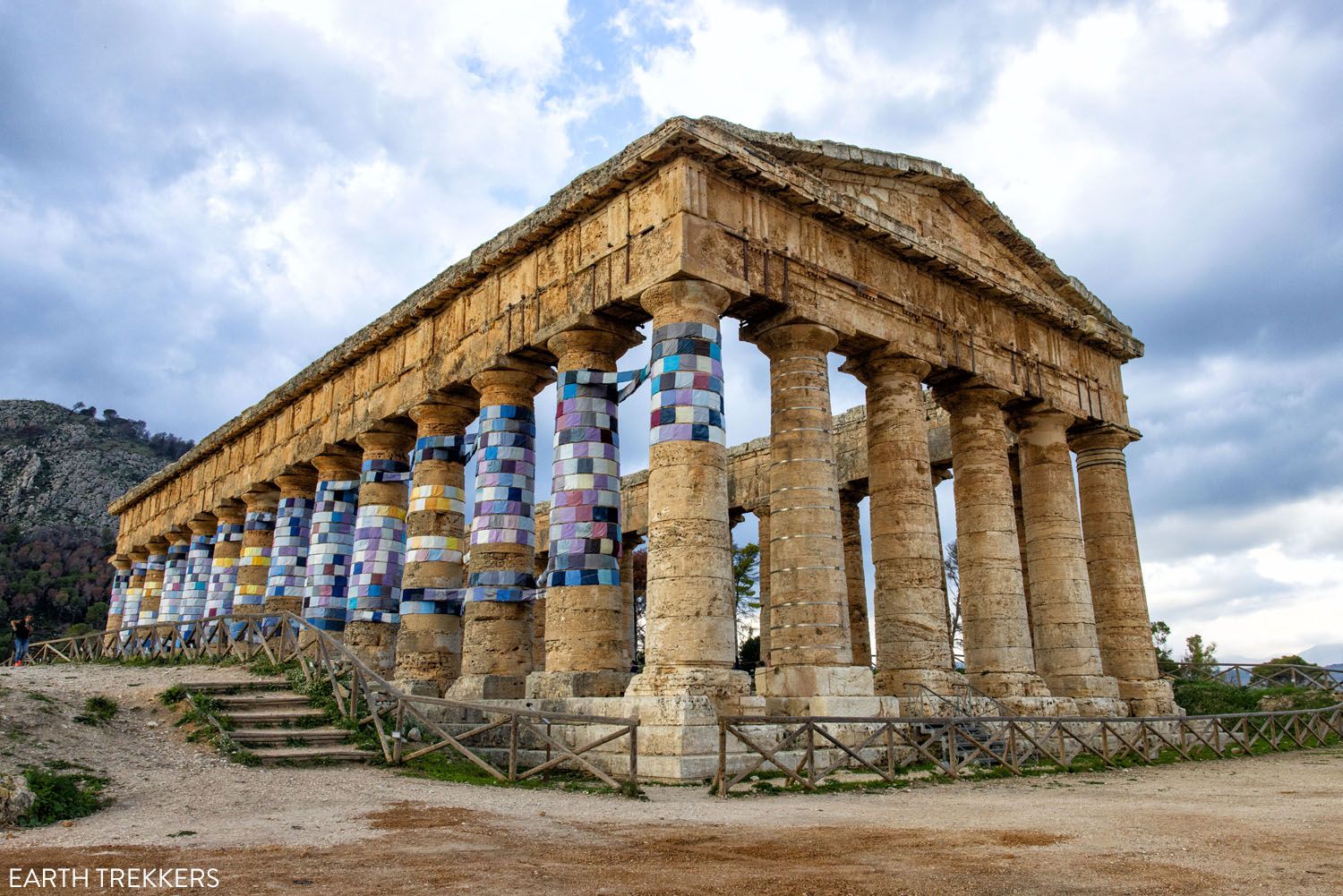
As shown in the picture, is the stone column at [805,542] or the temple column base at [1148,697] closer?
the stone column at [805,542]

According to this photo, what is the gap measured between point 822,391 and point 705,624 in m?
4.84

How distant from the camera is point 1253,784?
1311 centimetres

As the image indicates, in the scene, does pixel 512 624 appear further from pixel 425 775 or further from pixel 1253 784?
pixel 1253 784

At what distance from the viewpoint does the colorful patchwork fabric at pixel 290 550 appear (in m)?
26.7

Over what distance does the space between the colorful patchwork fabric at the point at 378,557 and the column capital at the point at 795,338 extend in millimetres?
10836

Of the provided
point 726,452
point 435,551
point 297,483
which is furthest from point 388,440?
point 726,452

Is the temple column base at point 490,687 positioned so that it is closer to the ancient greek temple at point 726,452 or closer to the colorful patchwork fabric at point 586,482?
the ancient greek temple at point 726,452

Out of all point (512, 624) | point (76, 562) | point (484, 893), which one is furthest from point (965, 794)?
point (76, 562)

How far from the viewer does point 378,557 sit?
22344 mm

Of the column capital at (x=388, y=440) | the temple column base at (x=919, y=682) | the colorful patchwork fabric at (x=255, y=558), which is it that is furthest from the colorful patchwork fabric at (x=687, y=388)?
the colorful patchwork fabric at (x=255, y=558)

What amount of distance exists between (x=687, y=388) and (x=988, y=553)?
793 centimetres

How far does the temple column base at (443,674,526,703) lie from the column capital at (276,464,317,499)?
39.6 feet

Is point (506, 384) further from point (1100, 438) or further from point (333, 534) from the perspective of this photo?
point (1100, 438)

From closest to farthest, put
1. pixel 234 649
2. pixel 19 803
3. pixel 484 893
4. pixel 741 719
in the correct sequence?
pixel 484 893
pixel 19 803
pixel 741 719
pixel 234 649
